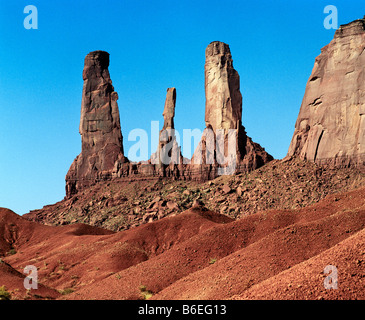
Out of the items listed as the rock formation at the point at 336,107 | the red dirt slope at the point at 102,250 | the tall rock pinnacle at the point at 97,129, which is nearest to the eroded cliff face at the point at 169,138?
the tall rock pinnacle at the point at 97,129

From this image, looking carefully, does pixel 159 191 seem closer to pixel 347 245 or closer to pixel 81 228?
pixel 81 228

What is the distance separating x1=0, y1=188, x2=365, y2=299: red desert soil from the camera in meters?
22.9

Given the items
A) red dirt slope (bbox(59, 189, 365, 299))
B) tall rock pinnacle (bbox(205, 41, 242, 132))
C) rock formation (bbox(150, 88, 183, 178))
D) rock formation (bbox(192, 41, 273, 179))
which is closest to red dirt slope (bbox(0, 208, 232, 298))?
red dirt slope (bbox(59, 189, 365, 299))

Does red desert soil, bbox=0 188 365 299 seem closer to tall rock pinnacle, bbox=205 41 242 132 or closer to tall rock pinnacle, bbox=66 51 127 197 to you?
tall rock pinnacle, bbox=205 41 242 132

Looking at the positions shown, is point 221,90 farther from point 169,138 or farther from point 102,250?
point 102,250

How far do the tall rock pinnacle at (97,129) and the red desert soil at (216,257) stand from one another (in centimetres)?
4218

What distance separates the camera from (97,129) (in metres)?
124

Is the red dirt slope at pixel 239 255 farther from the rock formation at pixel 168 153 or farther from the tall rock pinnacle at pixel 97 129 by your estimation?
the tall rock pinnacle at pixel 97 129

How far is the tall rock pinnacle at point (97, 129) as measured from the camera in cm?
11906

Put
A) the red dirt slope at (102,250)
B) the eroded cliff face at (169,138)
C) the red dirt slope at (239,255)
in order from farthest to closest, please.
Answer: the eroded cliff face at (169,138)
the red dirt slope at (102,250)
the red dirt slope at (239,255)

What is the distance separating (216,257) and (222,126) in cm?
6591

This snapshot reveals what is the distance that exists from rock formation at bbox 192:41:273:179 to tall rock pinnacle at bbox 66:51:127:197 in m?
20.8
